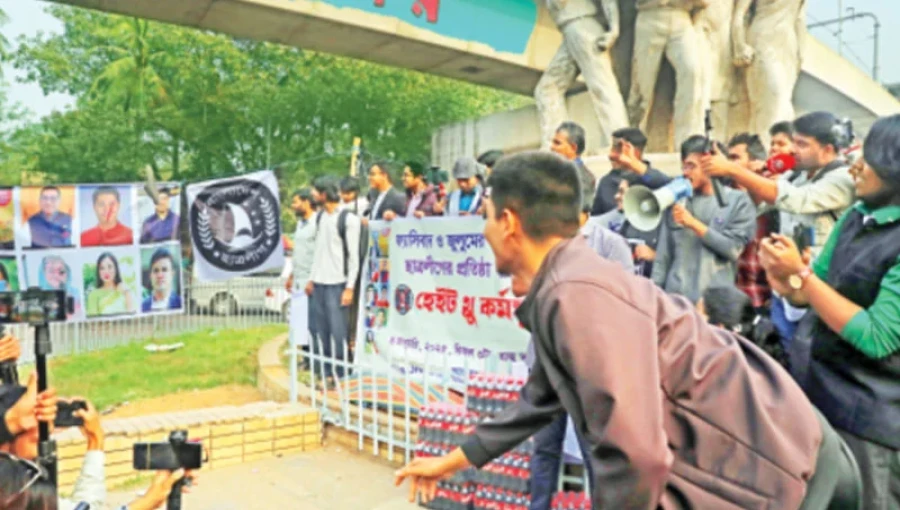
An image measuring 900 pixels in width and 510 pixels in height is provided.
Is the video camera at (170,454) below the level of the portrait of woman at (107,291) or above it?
below

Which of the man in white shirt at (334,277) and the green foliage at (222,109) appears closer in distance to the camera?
the man in white shirt at (334,277)

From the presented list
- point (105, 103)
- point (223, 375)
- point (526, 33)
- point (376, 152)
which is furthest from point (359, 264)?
point (105, 103)

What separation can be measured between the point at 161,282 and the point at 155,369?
100cm

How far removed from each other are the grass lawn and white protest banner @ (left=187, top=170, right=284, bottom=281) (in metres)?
1.07

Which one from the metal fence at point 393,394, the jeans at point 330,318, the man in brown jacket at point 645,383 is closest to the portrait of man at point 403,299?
the metal fence at point 393,394

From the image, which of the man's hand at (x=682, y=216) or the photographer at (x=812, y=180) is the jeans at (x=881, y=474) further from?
the man's hand at (x=682, y=216)

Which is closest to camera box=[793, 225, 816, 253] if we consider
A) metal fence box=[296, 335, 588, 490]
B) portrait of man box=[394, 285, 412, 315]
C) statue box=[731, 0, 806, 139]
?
metal fence box=[296, 335, 588, 490]

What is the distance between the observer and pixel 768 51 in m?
10.1

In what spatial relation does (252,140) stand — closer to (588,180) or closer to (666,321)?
(588,180)

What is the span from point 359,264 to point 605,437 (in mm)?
5097

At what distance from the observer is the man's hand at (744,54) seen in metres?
10.2

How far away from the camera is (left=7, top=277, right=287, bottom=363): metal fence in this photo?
1038 centimetres

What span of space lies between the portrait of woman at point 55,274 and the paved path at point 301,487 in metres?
3.76

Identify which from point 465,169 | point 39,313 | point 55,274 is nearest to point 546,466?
point 39,313
